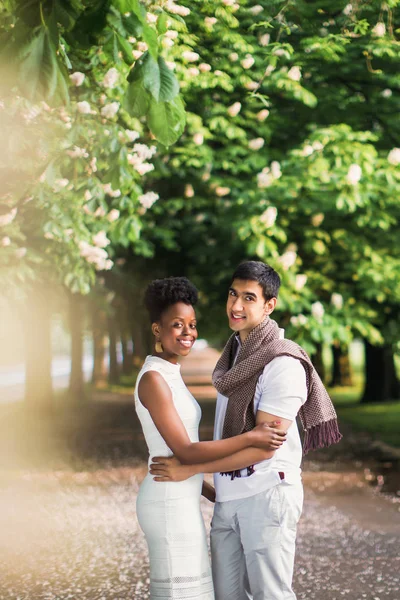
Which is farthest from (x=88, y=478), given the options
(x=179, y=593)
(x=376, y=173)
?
(x=179, y=593)

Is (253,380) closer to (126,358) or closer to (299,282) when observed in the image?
(299,282)

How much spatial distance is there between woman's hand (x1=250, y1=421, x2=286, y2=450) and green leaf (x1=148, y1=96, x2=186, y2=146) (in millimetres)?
1176

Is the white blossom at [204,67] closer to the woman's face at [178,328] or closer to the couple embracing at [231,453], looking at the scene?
the couple embracing at [231,453]

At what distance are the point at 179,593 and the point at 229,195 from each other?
10.6m

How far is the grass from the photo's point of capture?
19.2 meters

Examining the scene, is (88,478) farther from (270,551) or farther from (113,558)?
(270,551)

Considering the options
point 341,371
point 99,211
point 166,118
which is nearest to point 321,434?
point 166,118

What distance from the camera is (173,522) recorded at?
150 inches

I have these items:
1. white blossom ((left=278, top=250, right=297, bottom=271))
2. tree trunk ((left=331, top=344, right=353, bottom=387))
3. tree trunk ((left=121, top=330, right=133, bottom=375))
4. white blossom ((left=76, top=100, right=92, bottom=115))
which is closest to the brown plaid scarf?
white blossom ((left=76, top=100, right=92, bottom=115))

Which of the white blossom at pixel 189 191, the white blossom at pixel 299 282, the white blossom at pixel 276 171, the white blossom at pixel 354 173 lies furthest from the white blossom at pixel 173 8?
the white blossom at pixel 189 191

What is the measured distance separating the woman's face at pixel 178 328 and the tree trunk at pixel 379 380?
24.0 meters

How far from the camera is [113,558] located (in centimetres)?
763

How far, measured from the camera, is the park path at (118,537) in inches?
261

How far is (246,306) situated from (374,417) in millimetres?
19916
